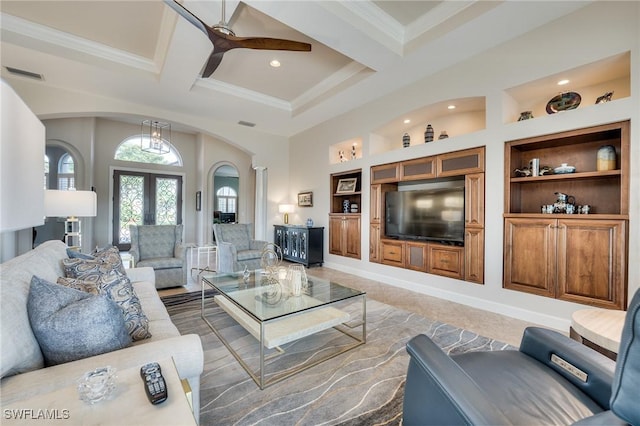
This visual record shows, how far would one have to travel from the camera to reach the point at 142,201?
25.2 feet

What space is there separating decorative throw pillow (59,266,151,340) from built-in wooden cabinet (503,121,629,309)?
3620 millimetres

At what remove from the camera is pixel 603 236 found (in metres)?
2.52

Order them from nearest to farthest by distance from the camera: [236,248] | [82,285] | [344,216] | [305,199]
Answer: [82,285] < [236,248] < [344,216] < [305,199]

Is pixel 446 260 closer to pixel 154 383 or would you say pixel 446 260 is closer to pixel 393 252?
pixel 393 252

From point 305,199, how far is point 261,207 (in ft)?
3.85

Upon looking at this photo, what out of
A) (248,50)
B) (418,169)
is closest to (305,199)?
(418,169)

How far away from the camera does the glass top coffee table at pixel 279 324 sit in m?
1.94

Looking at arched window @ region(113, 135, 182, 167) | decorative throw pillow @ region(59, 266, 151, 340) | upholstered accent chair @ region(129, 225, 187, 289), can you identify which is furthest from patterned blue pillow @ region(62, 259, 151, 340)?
arched window @ region(113, 135, 182, 167)

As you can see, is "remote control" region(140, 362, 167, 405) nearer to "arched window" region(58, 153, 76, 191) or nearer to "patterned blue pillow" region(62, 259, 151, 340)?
"patterned blue pillow" region(62, 259, 151, 340)

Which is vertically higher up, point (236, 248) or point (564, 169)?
point (564, 169)

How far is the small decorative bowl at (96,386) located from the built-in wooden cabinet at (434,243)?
3.70 meters

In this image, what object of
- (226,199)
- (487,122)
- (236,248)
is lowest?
(236,248)

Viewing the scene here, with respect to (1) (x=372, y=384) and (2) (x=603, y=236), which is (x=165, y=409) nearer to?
(1) (x=372, y=384)

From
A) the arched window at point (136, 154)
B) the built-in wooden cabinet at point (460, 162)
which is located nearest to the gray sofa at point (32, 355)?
the built-in wooden cabinet at point (460, 162)
